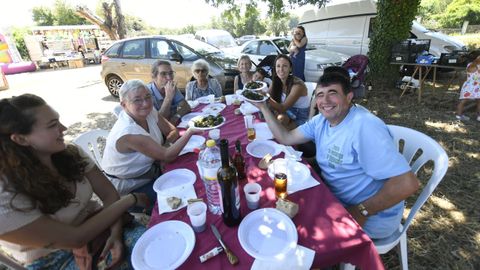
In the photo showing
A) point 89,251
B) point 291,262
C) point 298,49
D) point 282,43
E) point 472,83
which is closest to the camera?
point 291,262

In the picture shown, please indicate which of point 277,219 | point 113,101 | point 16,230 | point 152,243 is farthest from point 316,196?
point 113,101

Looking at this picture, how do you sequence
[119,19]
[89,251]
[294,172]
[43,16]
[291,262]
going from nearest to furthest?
[291,262] → [89,251] → [294,172] → [119,19] → [43,16]

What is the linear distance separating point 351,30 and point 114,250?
343 inches

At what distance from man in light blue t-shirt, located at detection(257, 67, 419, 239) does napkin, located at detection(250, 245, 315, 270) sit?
0.68m

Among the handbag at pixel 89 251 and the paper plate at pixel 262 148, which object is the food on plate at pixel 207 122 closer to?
the paper plate at pixel 262 148

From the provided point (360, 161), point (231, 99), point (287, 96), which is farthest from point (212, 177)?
point (231, 99)

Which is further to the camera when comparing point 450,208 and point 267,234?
point 450,208

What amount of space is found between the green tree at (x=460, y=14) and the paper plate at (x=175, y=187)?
2854cm

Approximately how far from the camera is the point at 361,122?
146 centimetres

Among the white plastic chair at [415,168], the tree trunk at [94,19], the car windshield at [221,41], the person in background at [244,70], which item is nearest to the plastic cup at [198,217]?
the white plastic chair at [415,168]

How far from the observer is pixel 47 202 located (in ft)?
3.99

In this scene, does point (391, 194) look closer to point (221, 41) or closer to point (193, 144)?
point (193, 144)

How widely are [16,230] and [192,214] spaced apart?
2.61 ft

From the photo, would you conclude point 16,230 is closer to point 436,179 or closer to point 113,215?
point 113,215
